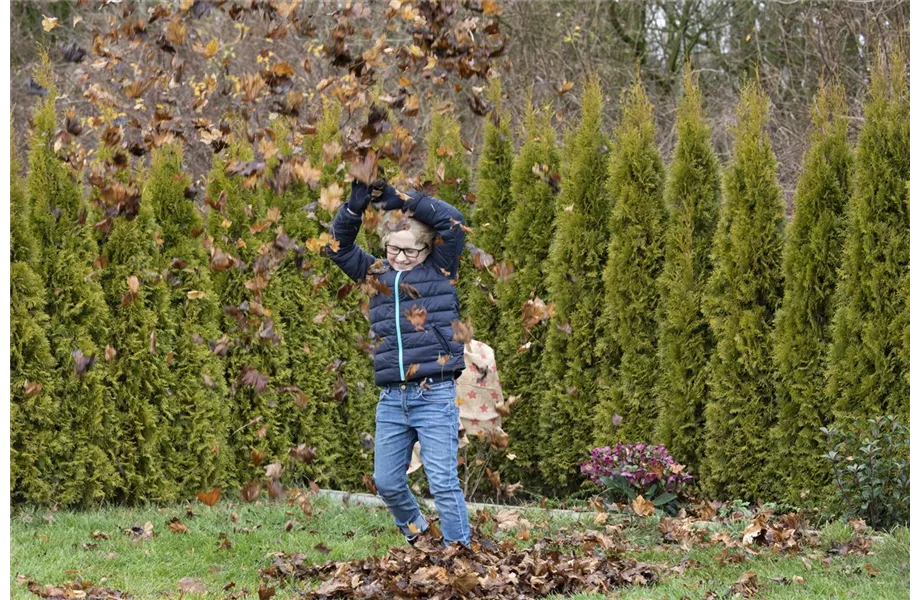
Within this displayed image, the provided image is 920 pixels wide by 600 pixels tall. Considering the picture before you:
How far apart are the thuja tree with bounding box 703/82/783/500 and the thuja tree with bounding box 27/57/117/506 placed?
12.1 ft

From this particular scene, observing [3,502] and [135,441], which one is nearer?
[3,502]

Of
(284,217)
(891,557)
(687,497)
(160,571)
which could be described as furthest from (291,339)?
(891,557)

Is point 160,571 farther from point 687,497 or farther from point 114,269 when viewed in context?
point 687,497

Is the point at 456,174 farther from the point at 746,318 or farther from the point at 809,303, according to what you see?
the point at 809,303

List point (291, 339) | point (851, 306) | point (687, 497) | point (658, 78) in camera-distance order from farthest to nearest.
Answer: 1. point (658, 78)
2. point (291, 339)
3. point (687, 497)
4. point (851, 306)

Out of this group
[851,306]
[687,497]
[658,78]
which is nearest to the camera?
[851,306]

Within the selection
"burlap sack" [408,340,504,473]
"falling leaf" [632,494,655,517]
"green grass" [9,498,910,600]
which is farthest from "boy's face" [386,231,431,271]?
"falling leaf" [632,494,655,517]

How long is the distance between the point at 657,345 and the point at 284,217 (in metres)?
2.61

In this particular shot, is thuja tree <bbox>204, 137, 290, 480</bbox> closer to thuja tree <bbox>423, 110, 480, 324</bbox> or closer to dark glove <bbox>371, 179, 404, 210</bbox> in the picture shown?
thuja tree <bbox>423, 110, 480, 324</bbox>

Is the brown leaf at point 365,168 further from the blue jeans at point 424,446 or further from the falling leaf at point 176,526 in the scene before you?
the falling leaf at point 176,526

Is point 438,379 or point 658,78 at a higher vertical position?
point 658,78

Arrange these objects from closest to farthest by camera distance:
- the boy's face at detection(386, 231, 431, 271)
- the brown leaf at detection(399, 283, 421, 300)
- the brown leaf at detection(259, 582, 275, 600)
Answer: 1. the brown leaf at detection(259, 582, 275, 600)
2. the brown leaf at detection(399, 283, 421, 300)
3. the boy's face at detection(386, 231, 431, 271)

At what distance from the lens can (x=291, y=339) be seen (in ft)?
22.1

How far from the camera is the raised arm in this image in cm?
464
